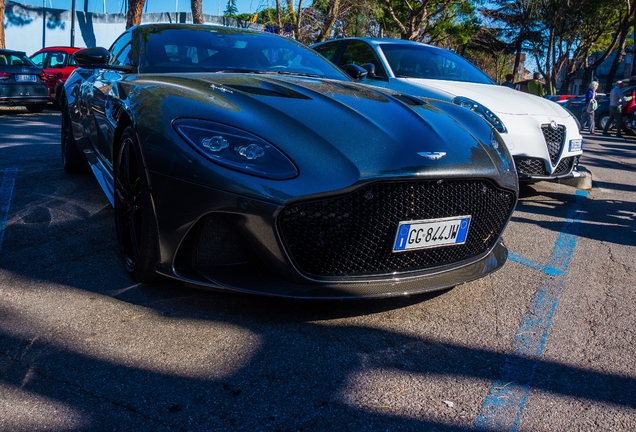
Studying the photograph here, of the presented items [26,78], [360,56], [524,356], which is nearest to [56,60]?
[26,78]

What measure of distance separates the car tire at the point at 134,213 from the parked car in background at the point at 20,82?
1159 cm

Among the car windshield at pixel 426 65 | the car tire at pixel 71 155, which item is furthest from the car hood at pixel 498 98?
the car tire at pixel 71 155

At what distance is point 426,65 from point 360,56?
0.86 meters

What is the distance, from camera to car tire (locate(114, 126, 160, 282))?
269 centimetres

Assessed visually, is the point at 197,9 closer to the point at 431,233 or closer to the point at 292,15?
the point at 292,15

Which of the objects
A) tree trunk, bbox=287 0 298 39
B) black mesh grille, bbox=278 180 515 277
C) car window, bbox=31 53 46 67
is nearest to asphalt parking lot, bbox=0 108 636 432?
black mesh grille, bbox=278 180 515 277

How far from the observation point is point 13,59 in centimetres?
1369

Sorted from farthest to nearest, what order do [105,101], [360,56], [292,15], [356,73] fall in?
[292,15] < [360,56] < [356,73] < [105,101]

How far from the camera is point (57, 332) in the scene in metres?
2.50

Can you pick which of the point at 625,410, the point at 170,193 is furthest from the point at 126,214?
the point at 625,410

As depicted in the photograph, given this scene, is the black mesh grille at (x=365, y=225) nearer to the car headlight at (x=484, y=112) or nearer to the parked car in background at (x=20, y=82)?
the car headlight at (x=484, y=112)

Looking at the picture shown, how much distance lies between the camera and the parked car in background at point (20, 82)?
1313cm

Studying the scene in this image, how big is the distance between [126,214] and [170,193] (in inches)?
29.0

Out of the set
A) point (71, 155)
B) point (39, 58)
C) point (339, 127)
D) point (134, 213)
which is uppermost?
point (339, 127)
